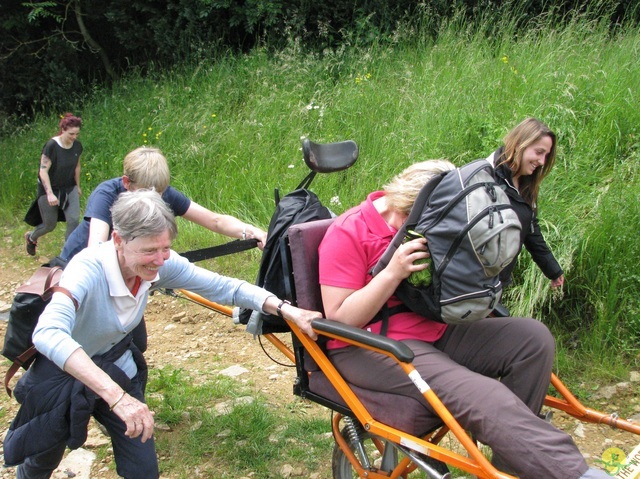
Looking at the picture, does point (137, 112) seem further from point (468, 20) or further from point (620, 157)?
point (620, 157)

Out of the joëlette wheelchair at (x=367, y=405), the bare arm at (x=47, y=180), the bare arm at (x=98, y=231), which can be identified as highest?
the bare arm at (x=98, y=231)

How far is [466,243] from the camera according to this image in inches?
96.9

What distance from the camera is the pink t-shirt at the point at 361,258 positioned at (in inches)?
107

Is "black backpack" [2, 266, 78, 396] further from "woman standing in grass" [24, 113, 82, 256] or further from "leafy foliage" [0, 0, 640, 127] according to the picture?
"leafy foliage" [0, 0, 640, 127]

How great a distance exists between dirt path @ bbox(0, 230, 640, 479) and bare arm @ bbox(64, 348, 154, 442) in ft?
5.16

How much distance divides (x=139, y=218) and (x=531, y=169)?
243cm

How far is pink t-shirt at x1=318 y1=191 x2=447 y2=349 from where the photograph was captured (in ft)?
8.96

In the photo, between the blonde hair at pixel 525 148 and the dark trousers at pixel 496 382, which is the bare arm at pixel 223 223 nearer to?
the dark trousers at pixel 496 382

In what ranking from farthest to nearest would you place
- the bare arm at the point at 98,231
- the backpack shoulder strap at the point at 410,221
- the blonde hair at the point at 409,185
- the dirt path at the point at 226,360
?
the dirt path at the point at 226,360 < the bare arm at the point at 98,231 < the blonde hair at the point at 409,185 < the backpack shoulder strap at the point at 410,221

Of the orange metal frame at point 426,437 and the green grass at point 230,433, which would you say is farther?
the green grass at point 230,433

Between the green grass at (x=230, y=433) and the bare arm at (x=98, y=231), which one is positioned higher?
the bare arm at (x=98, y=231)

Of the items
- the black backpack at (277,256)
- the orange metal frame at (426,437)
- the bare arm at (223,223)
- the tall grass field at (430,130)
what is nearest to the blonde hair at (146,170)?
the bare arm at (223,223)

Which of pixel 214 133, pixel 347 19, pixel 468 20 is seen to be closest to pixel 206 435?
pixel 214 133

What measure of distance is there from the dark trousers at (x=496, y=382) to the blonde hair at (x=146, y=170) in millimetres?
1381
